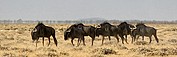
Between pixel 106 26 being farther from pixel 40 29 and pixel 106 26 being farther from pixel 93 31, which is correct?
pixel 40 29

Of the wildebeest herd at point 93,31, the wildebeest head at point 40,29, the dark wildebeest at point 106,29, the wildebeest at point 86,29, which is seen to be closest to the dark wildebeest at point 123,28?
the wildebeest herd at point 93,31

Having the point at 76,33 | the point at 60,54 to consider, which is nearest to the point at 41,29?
the point at 76,33

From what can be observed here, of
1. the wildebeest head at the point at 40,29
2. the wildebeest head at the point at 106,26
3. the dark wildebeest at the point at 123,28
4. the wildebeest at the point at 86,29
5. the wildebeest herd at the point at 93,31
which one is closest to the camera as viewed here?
the wildebeest head at the point at 40,29

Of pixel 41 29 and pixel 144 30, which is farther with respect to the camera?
pixel 144 30

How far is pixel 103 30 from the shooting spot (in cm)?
3067

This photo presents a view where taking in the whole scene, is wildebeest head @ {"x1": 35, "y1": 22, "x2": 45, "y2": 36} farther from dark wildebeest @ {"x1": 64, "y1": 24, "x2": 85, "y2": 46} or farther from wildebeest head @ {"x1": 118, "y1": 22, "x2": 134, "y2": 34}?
wildebeest head @ {"x1": 118, "y1": 22, "x2": 134, "y2": 34}

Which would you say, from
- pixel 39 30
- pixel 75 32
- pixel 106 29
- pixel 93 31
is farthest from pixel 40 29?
pixel 106 29

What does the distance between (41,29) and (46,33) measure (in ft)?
1.98

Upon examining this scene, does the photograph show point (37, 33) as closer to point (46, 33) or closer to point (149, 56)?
point (46, 33)

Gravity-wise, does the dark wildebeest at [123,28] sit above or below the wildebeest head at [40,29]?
below

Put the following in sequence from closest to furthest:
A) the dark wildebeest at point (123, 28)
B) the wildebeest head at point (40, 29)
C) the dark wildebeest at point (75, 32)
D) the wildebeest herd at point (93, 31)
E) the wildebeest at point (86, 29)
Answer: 1. the wildebeest head at point (40, 29)
2. the wildebeest herd at point (93, 31)
3. the dark wildebeest at point (75, 32)
4. the wildebeest at point (86, 29)
5. the dark wildebeest at point (123, 28)

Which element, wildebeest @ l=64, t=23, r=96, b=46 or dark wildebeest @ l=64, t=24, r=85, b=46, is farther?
wildebeest @ l=64, t=23, r=96, b=46

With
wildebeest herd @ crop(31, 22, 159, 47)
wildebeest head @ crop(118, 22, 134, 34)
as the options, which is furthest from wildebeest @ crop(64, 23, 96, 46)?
wildebeest head @ crop(118, 22, 134, 34)

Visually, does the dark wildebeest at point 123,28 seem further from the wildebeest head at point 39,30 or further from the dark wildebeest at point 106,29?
the wildebeest head at point 39,30
